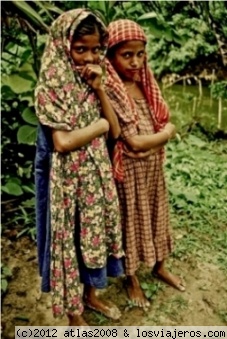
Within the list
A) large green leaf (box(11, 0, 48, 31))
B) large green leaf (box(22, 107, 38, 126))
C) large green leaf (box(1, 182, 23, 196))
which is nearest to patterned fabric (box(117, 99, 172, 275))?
large green leaf (box(11, 0, 48, 31))

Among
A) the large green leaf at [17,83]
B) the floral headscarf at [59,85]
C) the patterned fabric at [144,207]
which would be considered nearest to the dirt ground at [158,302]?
the patterned fabric at [144,207]

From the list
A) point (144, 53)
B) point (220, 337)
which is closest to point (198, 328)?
point (220, 337)

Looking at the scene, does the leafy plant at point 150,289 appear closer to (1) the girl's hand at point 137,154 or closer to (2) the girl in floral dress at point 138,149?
(2) the girl in floral dress at point 138,149

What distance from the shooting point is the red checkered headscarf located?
1.59 meters

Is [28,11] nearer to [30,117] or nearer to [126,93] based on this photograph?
[126,93]

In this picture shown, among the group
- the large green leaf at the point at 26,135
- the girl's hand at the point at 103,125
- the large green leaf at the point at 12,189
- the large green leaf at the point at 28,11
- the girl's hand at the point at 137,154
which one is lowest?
the large green leaf at the point at 12,189

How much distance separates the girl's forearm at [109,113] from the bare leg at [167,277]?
2.11ft

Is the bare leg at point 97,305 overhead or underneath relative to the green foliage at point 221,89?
underneath

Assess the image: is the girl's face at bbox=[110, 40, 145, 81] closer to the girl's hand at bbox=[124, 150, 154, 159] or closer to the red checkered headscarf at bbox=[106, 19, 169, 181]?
the red checkered headscarf at bbox=[106, 19, 169, 181]

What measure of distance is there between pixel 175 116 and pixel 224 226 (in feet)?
3.16

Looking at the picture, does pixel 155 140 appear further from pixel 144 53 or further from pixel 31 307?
pixel 31 307

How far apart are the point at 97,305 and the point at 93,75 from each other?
89cm

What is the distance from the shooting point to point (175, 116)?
8.95 ft

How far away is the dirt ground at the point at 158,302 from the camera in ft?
6.14
